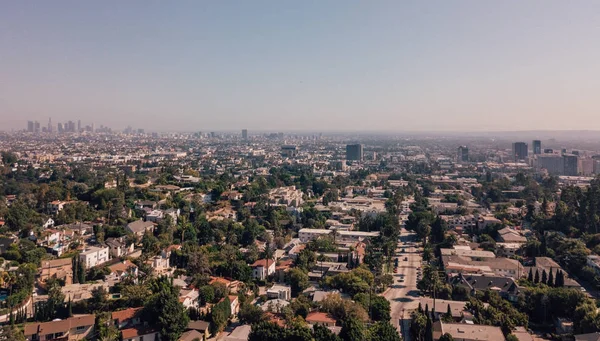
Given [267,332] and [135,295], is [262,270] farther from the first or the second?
[267,332]

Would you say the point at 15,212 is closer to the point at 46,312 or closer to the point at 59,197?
the point at 59,197

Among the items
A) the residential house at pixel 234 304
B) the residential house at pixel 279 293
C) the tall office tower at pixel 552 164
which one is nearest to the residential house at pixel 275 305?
the residential house at pixel 279 293

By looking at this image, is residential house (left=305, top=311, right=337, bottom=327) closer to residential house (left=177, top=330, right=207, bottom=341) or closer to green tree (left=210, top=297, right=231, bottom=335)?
green tree (left=210, top=297, right=231, bottom=335)

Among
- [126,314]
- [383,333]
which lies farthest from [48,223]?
[383,333]

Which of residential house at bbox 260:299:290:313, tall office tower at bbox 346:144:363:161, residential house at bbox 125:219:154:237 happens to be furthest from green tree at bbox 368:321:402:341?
tall office tower at bbox 346:144:363:161

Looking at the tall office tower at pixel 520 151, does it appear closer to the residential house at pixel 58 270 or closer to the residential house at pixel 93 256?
the residential house at pixel 93 256

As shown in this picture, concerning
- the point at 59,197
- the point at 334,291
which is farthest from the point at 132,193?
the point at 334,291
